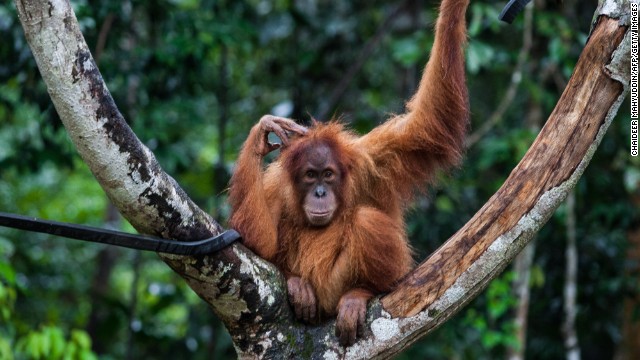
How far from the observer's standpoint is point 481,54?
6.97m

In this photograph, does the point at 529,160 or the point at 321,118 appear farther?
the point at 321,118

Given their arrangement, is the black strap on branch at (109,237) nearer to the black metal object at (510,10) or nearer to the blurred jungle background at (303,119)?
the black metal object at (510,10)

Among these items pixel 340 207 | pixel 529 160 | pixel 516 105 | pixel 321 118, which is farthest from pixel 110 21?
pixel 516 105

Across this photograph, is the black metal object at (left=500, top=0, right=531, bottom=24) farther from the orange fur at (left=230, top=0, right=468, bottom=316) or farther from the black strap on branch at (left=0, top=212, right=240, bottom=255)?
the black strap on branch at (left=0, top=212, right=240, bottom=255)

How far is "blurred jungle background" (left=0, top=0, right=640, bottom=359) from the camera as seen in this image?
7176 millimetres

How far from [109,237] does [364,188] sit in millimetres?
2085

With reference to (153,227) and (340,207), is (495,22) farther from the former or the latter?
A: (153,227)

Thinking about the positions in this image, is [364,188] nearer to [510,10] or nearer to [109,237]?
[510,10]

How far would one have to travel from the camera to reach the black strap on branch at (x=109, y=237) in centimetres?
319

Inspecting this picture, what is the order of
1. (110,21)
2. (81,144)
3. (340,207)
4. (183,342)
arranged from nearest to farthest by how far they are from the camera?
1. (81,144)
2. (340,207)
3. (110,21)
4. (183,342)

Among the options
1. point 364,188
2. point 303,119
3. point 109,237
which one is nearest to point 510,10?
point 364,188

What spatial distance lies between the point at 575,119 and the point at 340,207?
1.57 meters

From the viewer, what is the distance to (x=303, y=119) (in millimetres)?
9016

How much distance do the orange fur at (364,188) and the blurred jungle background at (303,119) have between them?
1.02m
